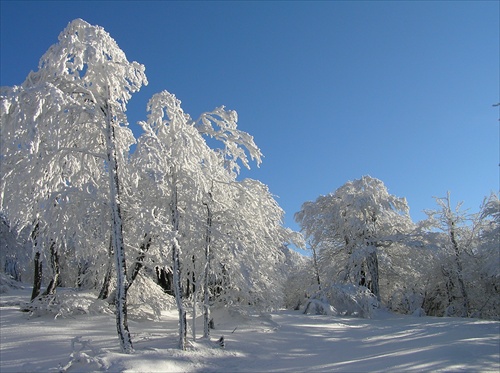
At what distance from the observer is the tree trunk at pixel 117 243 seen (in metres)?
9.16

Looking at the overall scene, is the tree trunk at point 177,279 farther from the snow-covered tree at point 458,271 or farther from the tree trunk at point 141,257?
the snow-covered tree at point 458,271

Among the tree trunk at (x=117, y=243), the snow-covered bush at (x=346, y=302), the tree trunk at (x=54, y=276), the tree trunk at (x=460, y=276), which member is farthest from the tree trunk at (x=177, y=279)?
the tree trunk at (x=460, y=276)

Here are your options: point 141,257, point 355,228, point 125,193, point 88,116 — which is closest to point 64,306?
point 141,257

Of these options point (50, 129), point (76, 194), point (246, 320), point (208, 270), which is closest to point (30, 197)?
point (76, 194)

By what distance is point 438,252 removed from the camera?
25.5 m

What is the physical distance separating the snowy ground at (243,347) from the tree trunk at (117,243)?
63cm

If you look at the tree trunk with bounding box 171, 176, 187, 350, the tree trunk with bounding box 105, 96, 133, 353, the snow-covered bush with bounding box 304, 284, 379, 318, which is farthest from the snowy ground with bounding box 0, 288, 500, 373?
the snow-covered bush with bounding box 304, 284, 379, 318

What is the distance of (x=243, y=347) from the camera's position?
462 inches

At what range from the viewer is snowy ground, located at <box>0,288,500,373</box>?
29.1 feet

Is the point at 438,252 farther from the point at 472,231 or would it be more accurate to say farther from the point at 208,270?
the point at 208,270

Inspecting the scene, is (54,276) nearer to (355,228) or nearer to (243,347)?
(243,347)

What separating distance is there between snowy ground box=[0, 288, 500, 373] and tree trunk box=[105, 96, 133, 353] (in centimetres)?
63

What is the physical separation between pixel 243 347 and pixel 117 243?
5148 millimetres

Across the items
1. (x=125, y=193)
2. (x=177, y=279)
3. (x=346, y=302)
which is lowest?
(x=346, y=302)
